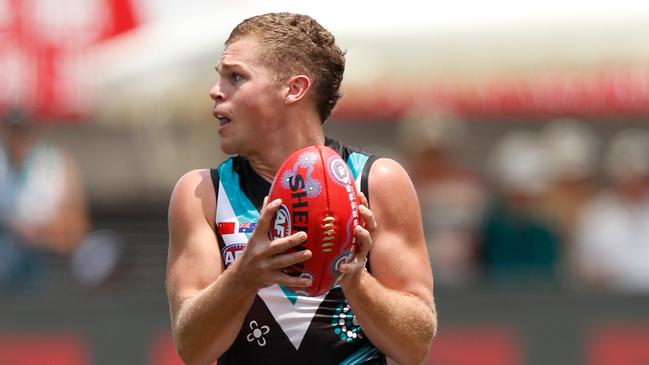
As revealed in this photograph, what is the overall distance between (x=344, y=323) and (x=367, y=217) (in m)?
0.59

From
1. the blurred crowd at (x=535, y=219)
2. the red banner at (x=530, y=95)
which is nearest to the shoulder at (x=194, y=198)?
the blurred crowd at (x=535, y=219)

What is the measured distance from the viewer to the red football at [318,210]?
3551mm

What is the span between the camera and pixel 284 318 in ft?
13.4

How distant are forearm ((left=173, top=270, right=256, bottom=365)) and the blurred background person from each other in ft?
16.7

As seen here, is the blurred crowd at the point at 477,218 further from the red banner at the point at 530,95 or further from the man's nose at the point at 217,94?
the man's nose at the point at 217,94

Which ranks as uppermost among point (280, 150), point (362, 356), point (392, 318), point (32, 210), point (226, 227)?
point (280, 150)

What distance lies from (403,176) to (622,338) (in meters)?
4.59


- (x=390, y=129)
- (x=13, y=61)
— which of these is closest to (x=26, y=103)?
(x=13, y=61)

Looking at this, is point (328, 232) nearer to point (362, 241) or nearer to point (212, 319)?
point (362, 241)

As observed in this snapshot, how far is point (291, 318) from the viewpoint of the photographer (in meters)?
4.09

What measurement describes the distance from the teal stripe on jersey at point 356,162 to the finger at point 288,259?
0.57 metres

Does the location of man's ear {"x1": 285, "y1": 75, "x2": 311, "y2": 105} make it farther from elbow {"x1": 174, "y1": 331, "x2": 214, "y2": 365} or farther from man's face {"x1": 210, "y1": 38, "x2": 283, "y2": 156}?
elbow {"x1": 174, "y1": 331, "x2": 214, "y2": 365}

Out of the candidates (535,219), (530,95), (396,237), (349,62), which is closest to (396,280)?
(396,237)

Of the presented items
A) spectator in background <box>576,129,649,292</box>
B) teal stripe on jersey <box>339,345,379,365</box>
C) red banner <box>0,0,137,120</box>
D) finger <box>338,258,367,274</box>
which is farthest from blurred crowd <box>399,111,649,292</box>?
finger <box>338,258,367,274</box>
